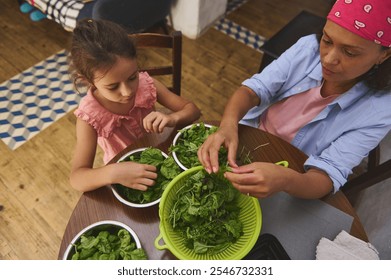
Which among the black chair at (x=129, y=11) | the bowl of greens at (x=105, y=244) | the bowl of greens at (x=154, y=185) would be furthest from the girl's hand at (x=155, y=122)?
the black chair at (x=129, y=11)

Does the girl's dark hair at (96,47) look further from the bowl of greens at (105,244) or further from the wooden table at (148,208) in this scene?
the bowl of greens at (105,244)

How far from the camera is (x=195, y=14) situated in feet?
9.90

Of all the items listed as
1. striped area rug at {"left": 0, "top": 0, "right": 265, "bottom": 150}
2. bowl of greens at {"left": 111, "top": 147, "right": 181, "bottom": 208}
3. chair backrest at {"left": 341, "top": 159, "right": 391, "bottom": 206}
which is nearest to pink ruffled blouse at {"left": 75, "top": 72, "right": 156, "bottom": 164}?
bowl of greens at {"left": 111, "top": 147, "right": 181, "bottom": 208}

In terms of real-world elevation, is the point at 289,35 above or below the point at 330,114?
below

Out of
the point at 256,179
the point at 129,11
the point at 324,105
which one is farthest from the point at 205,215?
the point at 129,11

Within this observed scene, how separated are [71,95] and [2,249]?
1321 millimetres

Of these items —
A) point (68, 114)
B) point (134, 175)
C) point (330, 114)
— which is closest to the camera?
point (134, 175)

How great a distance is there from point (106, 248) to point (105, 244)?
13mm

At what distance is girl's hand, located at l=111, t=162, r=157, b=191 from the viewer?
1082 mm

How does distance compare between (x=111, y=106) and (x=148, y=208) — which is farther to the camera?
(x=111, y=106)

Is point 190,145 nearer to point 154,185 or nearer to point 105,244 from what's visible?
point 154,185

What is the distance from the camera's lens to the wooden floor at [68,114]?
79.7 inches

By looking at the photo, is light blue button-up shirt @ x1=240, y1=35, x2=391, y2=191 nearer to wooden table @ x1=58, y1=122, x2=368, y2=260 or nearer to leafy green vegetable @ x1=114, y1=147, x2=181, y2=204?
wooden table @ x1=58, y1=122, x2=368, y2=260
